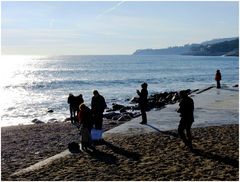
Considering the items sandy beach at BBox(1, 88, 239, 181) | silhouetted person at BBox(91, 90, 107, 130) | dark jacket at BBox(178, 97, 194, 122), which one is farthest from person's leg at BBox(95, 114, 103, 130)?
dark jacket at BBox(178, 97, 194, 122)

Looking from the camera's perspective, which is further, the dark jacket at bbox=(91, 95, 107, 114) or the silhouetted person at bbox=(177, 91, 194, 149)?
the dark jacket at bbox=(91, 95, 107, 114)

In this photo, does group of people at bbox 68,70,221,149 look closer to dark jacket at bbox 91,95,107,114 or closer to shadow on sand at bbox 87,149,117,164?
dark jacket at bbox 91,95,107,114

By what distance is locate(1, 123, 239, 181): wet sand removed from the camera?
394 inches

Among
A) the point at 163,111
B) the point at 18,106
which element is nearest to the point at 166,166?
the point at 163,111

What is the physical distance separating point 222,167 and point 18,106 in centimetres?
2963

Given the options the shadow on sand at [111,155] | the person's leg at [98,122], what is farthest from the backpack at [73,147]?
the person's leg at [98,122]

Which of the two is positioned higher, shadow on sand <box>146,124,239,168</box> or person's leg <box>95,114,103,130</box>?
person's leg <box>95,114,103,130</box>

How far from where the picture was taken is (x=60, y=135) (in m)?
17.1

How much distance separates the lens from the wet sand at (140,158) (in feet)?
32.9

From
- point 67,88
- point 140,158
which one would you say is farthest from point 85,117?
point 67,88

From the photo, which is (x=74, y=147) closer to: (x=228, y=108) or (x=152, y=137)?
(x=152, y=137)

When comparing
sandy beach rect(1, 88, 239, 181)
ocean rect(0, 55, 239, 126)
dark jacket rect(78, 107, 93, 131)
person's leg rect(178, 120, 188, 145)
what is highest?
dark jacket rect(78, 107, 93, 131)

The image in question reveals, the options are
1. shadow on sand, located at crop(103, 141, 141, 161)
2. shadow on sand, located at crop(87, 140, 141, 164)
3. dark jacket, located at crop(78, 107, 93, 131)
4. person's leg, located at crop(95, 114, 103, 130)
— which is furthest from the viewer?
person's leg, located at crop(95, 114, 103, 130)

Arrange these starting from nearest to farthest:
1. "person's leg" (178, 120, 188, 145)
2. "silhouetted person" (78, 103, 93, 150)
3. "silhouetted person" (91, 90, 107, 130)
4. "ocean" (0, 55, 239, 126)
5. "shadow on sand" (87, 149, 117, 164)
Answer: "shadow on sand" (87, 149, 117, 164), "person's leg" (178, 120, 188, 145), "silhouetted person" (78, 103, 93, 150), "silhouetted person" (91, 90, 107, 130), "ocean" (0, 55, 239, 126)
